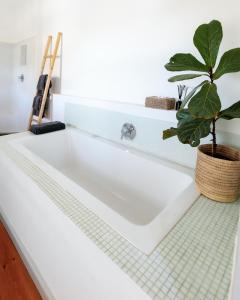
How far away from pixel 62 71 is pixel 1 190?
175cm

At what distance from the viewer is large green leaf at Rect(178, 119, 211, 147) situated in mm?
1009

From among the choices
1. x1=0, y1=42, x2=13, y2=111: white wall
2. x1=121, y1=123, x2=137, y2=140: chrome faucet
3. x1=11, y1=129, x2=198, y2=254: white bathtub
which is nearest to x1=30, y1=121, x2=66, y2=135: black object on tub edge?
x1=11, y1=129, x2=198, y2=254: white bathtub

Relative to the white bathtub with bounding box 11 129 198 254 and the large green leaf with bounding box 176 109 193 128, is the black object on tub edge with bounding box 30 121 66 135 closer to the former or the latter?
the white bathtub with bounding box 11 129 198 254

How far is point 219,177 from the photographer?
3.41ft

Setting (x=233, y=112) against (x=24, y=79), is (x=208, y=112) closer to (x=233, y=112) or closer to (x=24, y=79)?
(x=233, y=112)

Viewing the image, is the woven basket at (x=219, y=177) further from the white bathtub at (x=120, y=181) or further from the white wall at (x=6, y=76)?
the white wall at (x=6, y=76)

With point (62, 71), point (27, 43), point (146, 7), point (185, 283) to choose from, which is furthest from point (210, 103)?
point (27, 43)

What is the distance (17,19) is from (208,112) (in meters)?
3.84

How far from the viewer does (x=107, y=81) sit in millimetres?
2035

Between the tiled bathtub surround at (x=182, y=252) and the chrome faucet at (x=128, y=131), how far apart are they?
2.79ft

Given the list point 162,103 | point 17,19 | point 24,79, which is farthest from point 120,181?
point 17,19

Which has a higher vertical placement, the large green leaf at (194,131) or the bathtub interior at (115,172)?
the large green leaf at (194,131)

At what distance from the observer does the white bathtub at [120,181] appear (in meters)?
0.88

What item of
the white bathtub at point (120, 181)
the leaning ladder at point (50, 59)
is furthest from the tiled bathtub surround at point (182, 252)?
the leaning ladder at point (50, 59)
